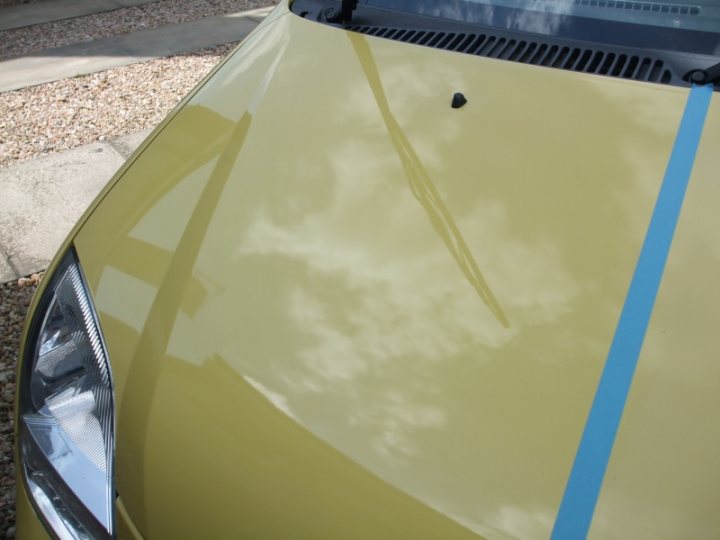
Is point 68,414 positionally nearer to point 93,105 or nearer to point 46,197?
point 46,197

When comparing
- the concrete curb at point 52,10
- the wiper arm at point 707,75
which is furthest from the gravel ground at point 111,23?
the wiper arm at point 707,75

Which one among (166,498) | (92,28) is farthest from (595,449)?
(92,28)

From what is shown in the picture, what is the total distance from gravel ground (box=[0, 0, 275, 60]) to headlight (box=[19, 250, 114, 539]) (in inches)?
195

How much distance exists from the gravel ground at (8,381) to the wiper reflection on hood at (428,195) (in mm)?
1544

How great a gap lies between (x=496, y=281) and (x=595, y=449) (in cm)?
34

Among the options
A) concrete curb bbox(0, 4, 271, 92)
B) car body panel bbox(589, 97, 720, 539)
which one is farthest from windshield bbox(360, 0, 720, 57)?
concrete curb bbox(0, 4, 271, 92)

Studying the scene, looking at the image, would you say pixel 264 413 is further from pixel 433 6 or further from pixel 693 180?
pixel 433 6

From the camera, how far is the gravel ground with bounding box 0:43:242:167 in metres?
4.76

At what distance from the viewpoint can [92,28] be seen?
21.5 ft

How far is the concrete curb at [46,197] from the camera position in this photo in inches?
146

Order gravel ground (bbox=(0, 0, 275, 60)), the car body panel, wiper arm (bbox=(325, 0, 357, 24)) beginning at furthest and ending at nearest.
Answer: gravel ground (bbox=(0, 0, 275, 60)), wiper arm (bbox=(325, 0, 357, 24)), the car body panel

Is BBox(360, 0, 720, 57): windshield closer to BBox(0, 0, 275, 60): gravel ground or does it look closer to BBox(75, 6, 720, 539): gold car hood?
BBox(75, 6, 720, 539): gold car hood

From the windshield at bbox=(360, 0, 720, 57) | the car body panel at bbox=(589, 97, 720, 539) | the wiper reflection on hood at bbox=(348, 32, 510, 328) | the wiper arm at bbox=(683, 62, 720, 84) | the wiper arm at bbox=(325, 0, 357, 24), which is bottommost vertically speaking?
the car body panel at bbox=(589, 97, 720, 539)

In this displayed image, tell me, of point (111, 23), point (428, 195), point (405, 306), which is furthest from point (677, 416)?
point (111, 23)
